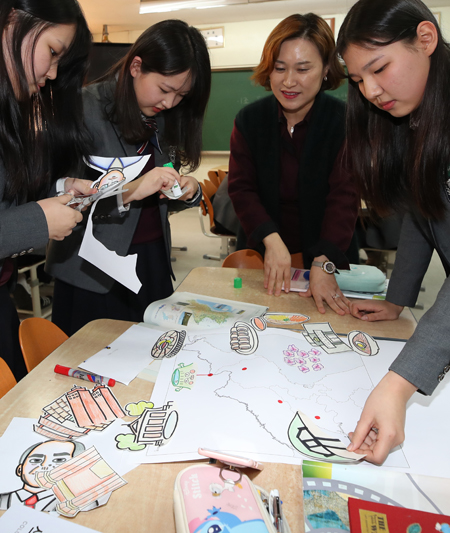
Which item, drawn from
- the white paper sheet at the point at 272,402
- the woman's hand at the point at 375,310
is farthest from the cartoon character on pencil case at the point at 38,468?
the woman's hand at the point at 375,310

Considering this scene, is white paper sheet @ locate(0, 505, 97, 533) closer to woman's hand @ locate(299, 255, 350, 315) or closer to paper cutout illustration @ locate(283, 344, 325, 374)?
paper cutout illustration @ locate(283, 344, 325, 374)

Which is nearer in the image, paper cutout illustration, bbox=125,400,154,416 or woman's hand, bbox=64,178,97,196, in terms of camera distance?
paper cutout illustration, bbox=125,400,154,416

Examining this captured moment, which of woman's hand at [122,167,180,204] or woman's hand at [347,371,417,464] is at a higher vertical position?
woman's hand at [122,167,180,204]

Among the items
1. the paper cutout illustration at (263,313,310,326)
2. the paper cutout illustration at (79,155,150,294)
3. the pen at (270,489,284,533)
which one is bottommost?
the paper cutout illustration at (263,313,310,326)

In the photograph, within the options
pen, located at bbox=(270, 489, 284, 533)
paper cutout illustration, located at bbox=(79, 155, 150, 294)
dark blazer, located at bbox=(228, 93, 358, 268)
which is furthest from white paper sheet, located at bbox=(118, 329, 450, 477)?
dark blazer, located at bbox=(228, 93, 358, 268)

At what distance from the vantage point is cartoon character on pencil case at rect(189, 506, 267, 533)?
50cm

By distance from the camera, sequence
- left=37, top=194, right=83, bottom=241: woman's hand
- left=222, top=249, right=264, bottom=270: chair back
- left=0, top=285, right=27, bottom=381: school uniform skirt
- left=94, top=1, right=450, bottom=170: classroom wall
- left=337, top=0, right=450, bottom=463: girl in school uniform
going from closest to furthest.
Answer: left=337, top=0, right=450, bottom=463: girl in school uniform
left=37, top=194, right=83, bottom=241: woman's hand
left=0, top=285, right=27, bottom=381: school uniform skirt
left=222, top=249, right=264, bottom=270: chair back
left=94, top=1, right=450, bottom=170: classroom wall

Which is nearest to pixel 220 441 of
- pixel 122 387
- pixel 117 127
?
pixel 122 387

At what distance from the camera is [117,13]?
5238 mm

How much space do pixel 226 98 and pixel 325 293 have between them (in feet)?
16.7

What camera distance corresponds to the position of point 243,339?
104 centimetres

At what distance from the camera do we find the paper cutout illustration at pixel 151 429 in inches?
28.0

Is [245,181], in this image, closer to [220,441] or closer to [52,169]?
[52,169]

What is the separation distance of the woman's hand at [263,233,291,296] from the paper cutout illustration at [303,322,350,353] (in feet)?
0.92
